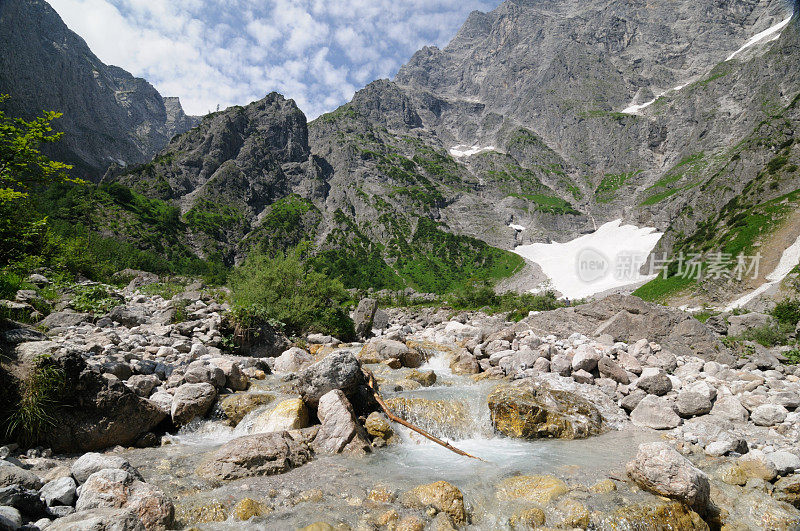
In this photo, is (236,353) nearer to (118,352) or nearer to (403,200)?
(118,352)

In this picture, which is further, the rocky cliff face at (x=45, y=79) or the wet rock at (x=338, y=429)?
the rocky cliff face at (x=45, y=79)

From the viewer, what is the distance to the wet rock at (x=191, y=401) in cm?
998

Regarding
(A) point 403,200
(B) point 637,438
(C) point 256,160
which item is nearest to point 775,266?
(B) point 637,438

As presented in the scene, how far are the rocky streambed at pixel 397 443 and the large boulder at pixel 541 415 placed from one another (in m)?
0.05

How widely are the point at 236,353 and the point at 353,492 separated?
1292 centimetres

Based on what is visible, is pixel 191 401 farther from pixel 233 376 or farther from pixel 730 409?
pixel 730 409

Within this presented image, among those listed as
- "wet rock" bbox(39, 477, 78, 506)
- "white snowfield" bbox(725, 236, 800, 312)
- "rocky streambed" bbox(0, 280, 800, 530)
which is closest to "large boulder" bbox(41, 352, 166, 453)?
"rocky streambed" bbox(0, 280, 800, 530)

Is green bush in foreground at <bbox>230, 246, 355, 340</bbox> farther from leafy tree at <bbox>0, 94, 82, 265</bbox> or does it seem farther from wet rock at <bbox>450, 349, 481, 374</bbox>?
leafy tree at <bbox>0, 94, 82, 265</bbox>

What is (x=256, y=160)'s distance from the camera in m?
172

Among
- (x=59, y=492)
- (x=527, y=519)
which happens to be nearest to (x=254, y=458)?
(x=59, y=492)

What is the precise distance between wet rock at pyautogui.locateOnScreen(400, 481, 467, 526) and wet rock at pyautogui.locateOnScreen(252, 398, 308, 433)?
433 centimetres

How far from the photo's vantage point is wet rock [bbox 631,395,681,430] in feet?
37.3

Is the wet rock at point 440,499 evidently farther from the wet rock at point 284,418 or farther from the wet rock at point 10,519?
the wet rock at point 10,519

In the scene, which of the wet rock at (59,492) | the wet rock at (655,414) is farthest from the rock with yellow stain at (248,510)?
the wet rock at (655,414)
